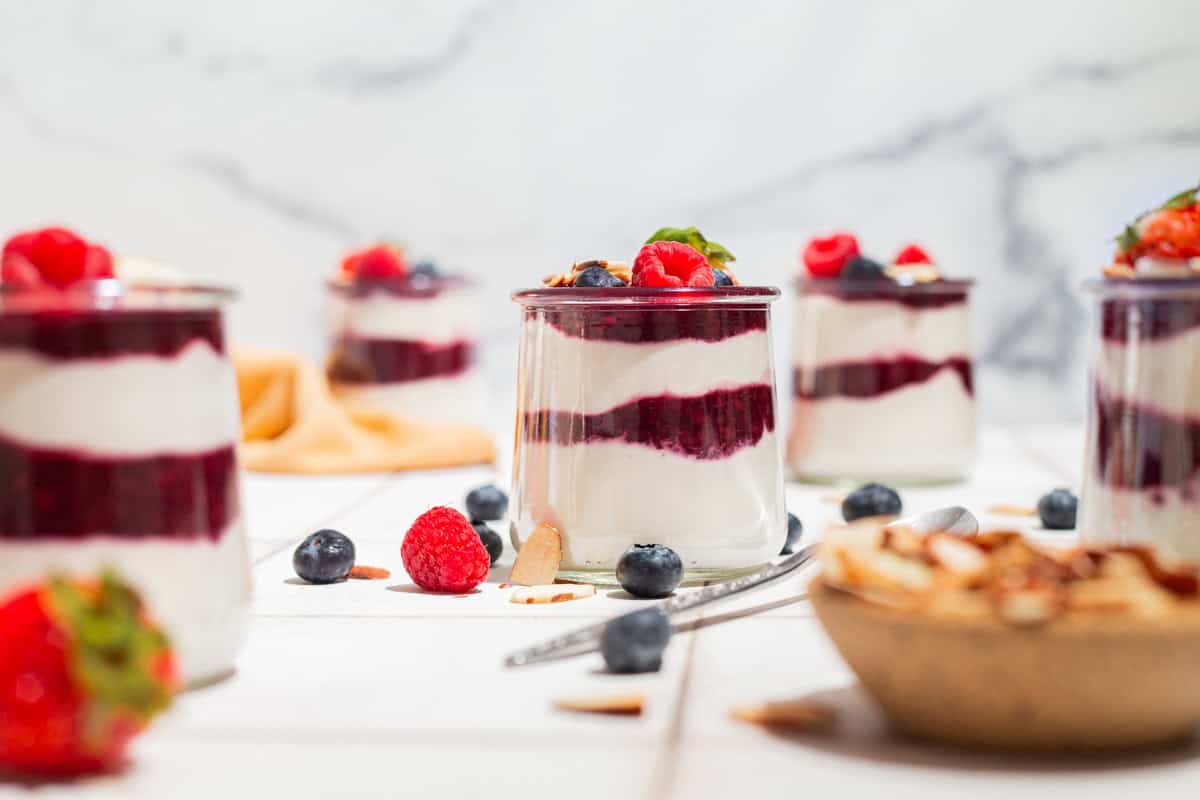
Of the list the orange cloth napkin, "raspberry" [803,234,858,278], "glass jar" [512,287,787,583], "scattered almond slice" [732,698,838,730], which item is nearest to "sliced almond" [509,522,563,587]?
"glass jar" [512,287,787,583]

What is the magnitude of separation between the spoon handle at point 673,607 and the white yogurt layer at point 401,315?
4.14 ft

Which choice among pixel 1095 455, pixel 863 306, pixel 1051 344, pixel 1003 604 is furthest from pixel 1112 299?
pixel 1051 344

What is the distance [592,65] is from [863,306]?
4.03ft

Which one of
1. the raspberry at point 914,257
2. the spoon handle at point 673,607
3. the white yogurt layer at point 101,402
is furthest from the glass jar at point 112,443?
the raspberry at point 914,257

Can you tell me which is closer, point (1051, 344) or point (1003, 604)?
point (1003, 604)

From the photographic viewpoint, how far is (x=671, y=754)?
87 cm

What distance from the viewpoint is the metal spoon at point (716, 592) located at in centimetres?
107

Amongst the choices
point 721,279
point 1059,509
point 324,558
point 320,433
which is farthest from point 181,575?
point 320,433

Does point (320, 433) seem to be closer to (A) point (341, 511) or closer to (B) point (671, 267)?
(A) point (341, 511)

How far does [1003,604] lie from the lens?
83 cm

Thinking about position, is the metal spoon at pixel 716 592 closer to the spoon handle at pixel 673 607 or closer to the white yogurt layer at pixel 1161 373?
the spoon handle at pixel 673 607

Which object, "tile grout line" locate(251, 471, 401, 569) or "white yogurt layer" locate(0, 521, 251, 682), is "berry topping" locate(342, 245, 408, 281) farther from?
"white yogurt layer" locate(0, 521, 251, 682)

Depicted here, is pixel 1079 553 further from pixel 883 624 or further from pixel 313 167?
pixel 313 167

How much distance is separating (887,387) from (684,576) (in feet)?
2.75
